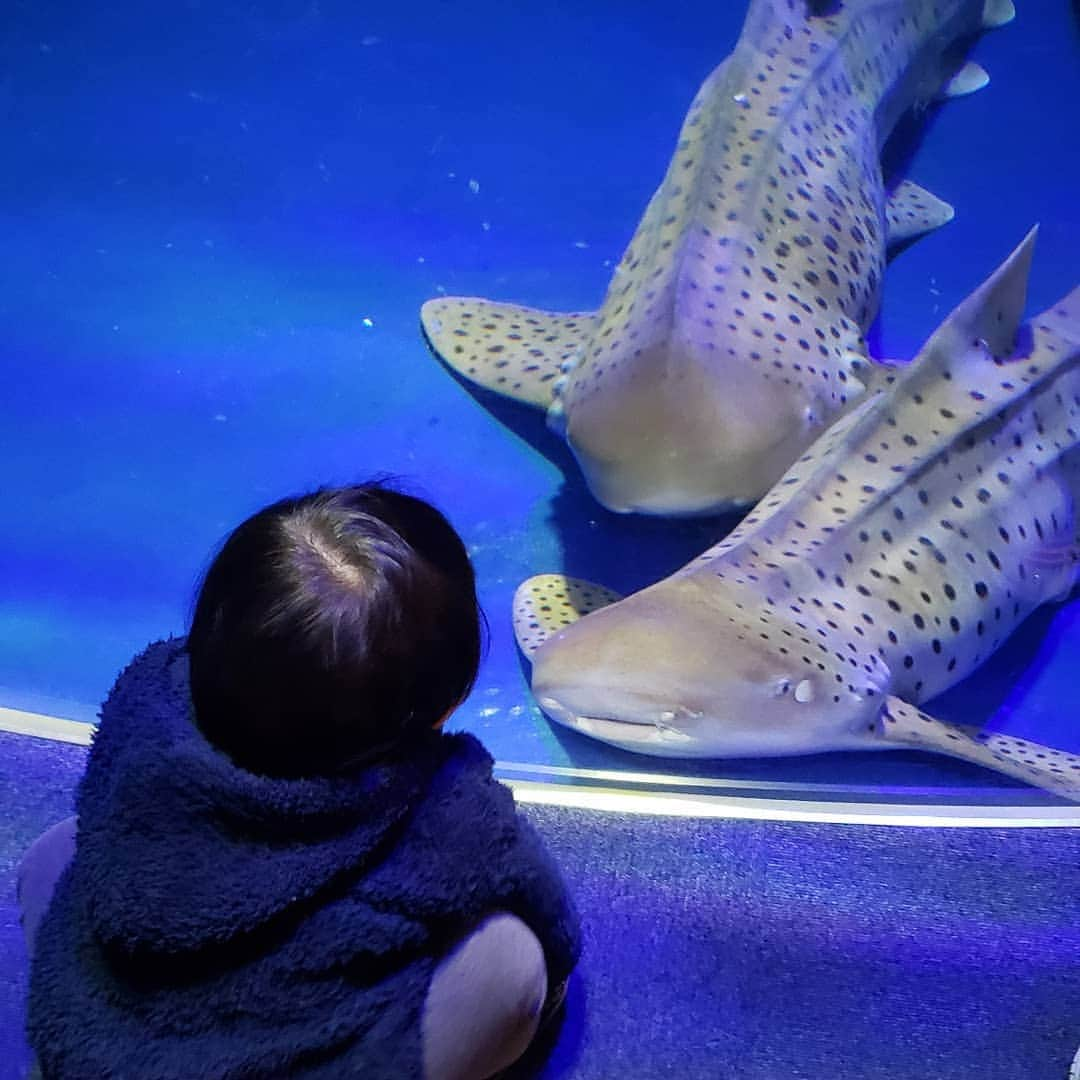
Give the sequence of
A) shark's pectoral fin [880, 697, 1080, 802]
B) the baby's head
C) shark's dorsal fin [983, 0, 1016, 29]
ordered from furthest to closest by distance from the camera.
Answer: shark's dorsal fin [983, 0, 1016, 29]
shark's pectoral fin [880, 697, 1080, 802]
the baby's head

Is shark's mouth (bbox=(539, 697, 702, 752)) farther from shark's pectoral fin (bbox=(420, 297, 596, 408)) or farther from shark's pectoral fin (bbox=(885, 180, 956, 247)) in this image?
shark's pectoral fin (bbox=(885, 180, 956, 247))

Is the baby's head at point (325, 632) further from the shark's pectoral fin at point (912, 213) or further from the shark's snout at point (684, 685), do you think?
the shark's pectoral fin at point (912, 213)

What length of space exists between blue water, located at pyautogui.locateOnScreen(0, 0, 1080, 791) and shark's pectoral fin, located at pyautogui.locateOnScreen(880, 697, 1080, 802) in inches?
2.1

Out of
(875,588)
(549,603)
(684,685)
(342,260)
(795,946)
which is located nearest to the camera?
(795,946)

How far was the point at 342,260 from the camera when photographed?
385 centimetres

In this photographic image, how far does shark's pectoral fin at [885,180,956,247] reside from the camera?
3830 millimetres

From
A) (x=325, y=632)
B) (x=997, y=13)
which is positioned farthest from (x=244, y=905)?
(x=997, y=13)

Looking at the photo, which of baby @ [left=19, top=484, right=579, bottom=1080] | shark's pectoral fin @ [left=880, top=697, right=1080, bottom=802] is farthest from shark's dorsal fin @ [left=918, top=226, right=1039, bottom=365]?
baby @ [left=19, top=484, right=579, bottom=1080]

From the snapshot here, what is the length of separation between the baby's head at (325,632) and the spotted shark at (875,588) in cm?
102

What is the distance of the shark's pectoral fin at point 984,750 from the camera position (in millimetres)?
2049

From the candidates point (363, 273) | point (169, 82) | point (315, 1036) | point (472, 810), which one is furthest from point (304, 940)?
point (169, 82)

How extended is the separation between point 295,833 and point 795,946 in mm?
1131

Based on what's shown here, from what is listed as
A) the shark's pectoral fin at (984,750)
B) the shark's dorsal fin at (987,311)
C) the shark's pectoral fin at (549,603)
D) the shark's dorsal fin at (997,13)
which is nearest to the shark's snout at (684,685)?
the shark's pectoral fin at (984,750)

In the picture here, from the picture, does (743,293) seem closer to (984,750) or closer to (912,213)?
(984,750)
